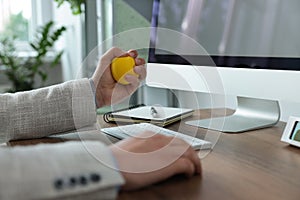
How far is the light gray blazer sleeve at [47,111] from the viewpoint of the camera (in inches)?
26.1

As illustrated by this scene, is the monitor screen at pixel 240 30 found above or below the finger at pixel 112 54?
above

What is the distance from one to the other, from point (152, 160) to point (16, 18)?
2.02 meters

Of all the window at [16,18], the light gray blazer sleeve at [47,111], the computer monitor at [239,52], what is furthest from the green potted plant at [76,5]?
the light gray blazer sleeve at [47,111]

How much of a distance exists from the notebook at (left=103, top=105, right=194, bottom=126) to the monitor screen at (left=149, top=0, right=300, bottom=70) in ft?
0.43

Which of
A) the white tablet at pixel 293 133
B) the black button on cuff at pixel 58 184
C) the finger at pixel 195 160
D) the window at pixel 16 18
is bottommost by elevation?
the window at pixel 16 18


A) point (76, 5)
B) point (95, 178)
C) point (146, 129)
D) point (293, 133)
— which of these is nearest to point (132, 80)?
point (146, 129)

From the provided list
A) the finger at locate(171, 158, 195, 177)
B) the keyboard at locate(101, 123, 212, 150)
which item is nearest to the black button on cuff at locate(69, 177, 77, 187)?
the finger at locate(171, 158, 195, 177)

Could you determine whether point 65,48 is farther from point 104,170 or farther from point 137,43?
point 104,170

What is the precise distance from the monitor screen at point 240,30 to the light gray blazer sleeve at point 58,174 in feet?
1.39

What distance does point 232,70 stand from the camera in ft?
2.40

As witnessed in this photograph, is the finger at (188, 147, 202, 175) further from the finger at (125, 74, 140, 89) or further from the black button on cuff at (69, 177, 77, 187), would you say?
the finger at (125, 74, 140, 89)

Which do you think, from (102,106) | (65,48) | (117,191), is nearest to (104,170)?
(117,191)

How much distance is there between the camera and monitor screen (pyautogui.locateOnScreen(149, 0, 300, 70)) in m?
0.63

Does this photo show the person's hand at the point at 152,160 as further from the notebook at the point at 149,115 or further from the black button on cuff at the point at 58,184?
the notebook at the point at 149,115
